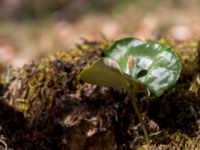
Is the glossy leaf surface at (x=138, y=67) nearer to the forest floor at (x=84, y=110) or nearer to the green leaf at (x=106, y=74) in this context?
the green leaf at (x=106, y=74)

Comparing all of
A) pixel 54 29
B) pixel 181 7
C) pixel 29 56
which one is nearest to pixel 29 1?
pixel 54 29

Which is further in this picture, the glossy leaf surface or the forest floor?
the forest floor

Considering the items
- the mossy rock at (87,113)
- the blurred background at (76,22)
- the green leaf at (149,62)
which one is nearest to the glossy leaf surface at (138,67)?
the green leaf at (149,62)

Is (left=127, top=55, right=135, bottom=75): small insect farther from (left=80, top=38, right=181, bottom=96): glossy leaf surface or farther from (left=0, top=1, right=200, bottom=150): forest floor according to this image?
(left=0, top=1, right=200, bottom=150): forest floor

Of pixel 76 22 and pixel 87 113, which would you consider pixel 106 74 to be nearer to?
pixel 87 113

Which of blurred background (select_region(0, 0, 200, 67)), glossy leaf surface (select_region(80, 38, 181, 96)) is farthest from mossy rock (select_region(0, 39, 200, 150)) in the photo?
blurred background (select_region(0, 0, 200, 67))

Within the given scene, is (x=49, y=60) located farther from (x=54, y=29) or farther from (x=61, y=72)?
(x=54, y=29)

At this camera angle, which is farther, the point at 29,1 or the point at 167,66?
the point at 29,1
